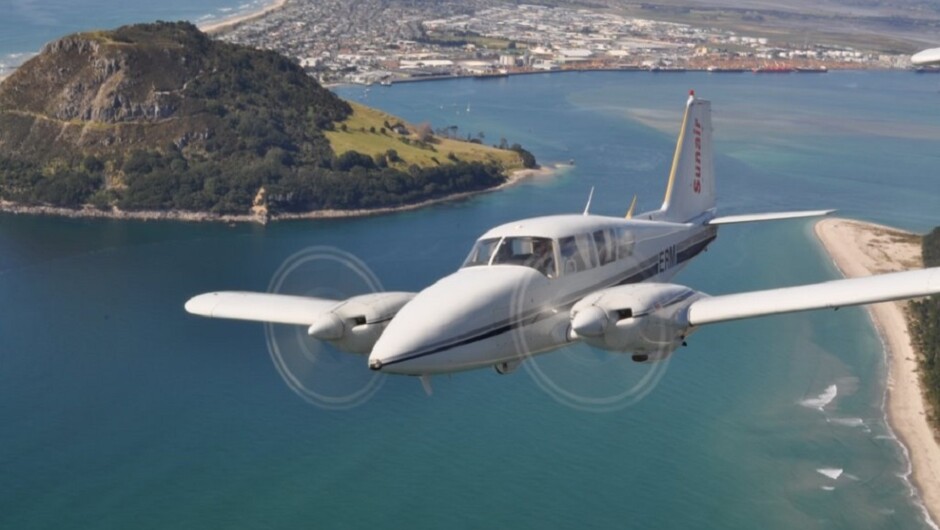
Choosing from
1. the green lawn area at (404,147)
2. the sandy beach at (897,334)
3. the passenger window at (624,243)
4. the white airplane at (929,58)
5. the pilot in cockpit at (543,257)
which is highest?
the white airplane at (929,58)

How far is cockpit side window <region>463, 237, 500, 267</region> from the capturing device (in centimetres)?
2442

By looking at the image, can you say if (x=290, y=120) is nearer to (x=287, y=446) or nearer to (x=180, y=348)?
(x=180, y=348)

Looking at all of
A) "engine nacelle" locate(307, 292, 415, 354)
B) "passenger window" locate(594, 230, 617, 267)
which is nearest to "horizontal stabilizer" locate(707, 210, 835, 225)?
"passenger window" locate(594, 230, 617, 267)

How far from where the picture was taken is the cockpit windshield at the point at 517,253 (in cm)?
2439

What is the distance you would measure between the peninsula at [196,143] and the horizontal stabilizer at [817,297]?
9845cm

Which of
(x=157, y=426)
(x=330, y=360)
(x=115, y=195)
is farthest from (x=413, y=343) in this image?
(x=115, y=195)

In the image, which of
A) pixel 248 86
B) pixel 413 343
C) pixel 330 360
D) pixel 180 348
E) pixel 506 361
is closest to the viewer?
pixel 413 343

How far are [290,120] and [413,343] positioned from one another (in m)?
123

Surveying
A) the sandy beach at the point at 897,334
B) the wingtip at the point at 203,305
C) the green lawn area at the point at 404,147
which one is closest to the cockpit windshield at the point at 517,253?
the wingtip at the point at 203,305

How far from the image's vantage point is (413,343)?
69.5 ft

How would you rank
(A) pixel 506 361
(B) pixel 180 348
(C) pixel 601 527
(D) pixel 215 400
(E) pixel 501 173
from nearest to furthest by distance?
1. (A) pixel 506 361
2. (C) pixel 601 527
3. (D) pixel 215 400
4. (B) pixel 180 348
5. (E) pixel 501 173

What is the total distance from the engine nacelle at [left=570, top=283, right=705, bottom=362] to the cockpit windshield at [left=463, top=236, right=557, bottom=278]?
124 centimetres

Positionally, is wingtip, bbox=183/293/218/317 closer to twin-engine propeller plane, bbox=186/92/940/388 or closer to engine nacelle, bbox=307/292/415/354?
twin-engine propeller plane, bbox=186/92/940/388

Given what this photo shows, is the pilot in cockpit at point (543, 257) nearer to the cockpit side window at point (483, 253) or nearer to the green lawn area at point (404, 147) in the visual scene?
the cockpit side window at point (483, 253)
